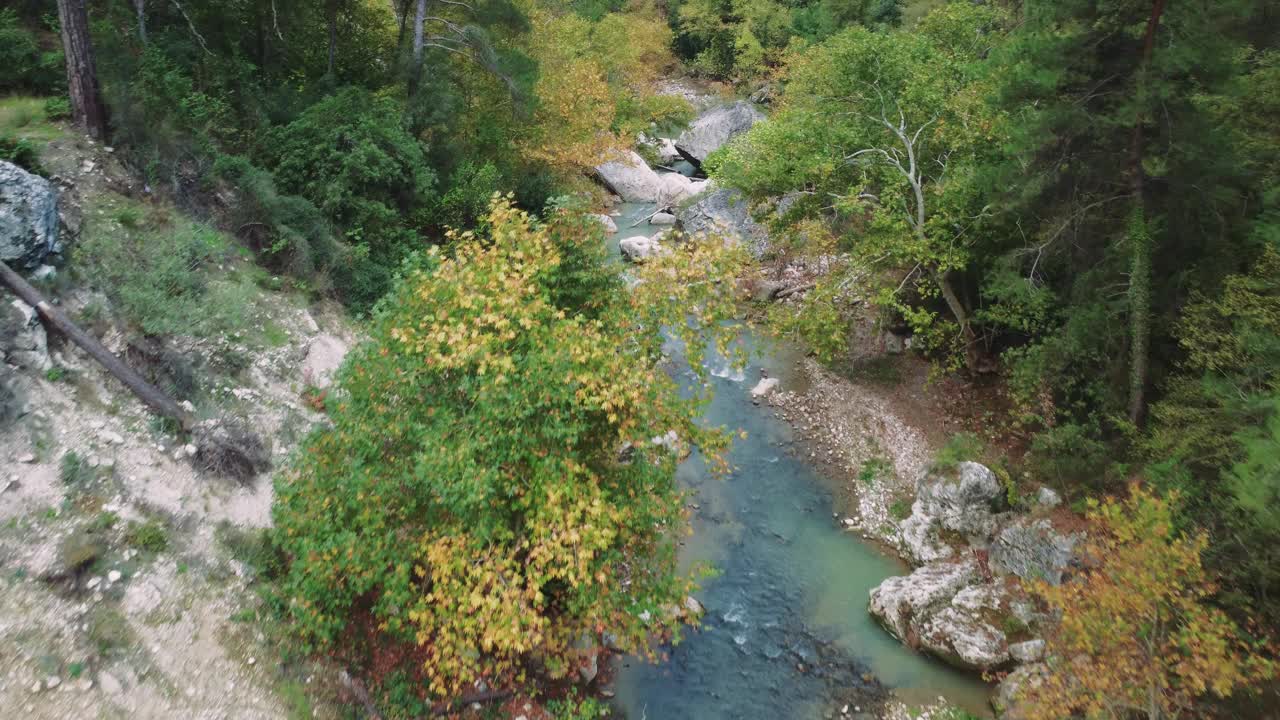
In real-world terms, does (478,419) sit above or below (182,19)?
below

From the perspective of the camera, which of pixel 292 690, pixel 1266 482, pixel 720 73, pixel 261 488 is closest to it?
pixel 1266 482

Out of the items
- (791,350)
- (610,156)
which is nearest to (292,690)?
(791,350)

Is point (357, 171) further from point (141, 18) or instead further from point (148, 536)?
point (148, 536)

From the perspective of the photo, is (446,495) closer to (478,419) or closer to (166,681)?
(478,419)

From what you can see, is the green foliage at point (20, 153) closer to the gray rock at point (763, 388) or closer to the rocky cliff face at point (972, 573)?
the gray rock at point (763, 388)

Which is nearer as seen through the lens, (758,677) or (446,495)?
(446,495)

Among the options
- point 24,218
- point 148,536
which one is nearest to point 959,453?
point 148,536
